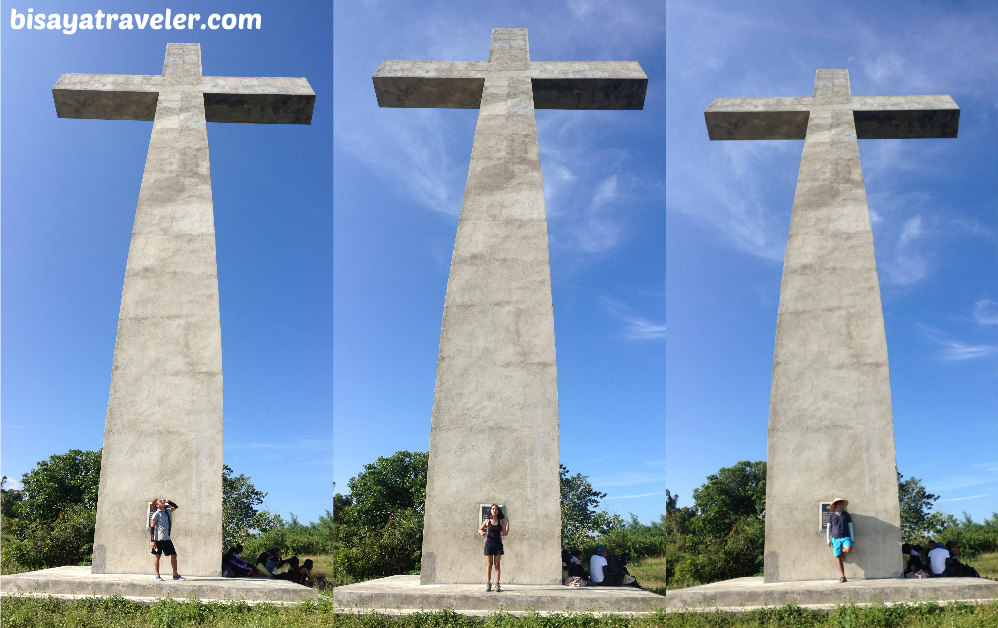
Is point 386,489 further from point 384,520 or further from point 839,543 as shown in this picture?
point 839,543

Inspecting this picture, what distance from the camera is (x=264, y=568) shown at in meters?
16.1

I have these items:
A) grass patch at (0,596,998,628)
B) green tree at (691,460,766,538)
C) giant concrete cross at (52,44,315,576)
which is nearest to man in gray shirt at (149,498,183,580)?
giant concrete cross at (52,44,315,576)

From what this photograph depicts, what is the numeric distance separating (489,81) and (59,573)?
45.4ft

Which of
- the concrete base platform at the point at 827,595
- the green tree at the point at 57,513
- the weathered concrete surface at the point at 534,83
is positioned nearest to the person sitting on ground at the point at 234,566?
the concrete base platform at the point at 827,595

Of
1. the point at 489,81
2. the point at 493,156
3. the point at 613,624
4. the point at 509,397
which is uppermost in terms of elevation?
the point at 489,81

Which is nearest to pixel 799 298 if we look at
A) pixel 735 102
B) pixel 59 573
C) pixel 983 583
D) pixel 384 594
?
pixel 735 102

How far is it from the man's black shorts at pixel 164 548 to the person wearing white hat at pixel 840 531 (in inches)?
508

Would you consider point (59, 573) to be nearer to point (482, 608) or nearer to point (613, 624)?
point (482, 608)

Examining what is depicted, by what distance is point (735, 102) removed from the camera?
1752 centimetres

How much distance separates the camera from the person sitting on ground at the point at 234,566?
1519cm

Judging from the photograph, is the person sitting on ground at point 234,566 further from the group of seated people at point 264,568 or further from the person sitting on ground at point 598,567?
the person sitting on ground at point 598,567

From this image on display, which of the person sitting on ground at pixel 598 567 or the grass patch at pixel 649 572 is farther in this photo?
the grass patch at pixel 649 572

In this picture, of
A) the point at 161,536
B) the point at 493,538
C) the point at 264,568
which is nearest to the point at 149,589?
the point at 161,536

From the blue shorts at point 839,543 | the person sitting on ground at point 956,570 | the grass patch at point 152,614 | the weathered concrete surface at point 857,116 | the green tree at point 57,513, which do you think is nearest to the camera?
the grass patch at point 152,614
